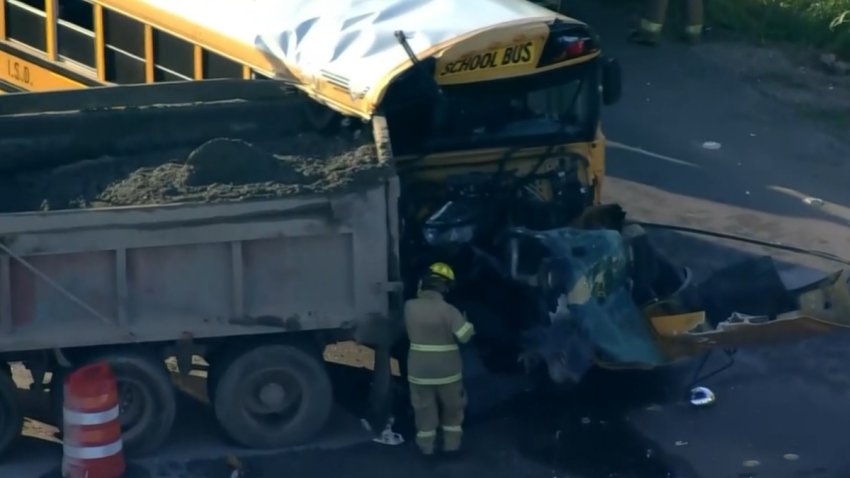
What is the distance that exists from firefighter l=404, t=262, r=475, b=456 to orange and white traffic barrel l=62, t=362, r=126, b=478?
1.83 meters

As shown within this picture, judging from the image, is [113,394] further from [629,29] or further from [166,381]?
[629,29]

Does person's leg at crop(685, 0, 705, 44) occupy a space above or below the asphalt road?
above

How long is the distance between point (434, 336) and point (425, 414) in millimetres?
511

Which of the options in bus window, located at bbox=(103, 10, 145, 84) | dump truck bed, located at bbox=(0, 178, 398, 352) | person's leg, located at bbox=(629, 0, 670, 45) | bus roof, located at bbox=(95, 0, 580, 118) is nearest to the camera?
dump truck bed, located at bbox=(0, 178, 398, 352)

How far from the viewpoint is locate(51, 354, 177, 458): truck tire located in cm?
920

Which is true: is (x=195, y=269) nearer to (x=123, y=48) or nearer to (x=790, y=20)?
(x=123, y=48)

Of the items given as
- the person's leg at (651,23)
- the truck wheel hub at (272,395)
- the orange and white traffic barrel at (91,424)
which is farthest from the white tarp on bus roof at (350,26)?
the person's leg at (651,23)

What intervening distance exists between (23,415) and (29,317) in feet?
3.20

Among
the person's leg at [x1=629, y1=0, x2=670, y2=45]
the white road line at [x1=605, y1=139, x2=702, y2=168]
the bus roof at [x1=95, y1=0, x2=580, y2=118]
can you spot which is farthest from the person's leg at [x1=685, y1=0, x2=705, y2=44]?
the bus roof at [x1=95, y1=0, x2=580, y2=118]

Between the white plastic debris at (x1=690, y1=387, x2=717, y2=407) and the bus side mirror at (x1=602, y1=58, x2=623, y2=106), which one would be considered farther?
the bus side mirror at (x1=602, y1=58, x2=623, y2=106)

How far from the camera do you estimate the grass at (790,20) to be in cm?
1916

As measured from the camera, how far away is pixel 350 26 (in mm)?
10633

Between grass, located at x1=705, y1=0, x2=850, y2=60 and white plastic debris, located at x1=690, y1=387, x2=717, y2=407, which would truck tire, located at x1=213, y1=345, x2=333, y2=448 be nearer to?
white plastic debris, located at x1=690, y1=387, x2=717, y2=407

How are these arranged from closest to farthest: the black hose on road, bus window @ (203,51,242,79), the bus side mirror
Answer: the bus side mirror → bus window @ (203,51,242,79) → the black hose on road
